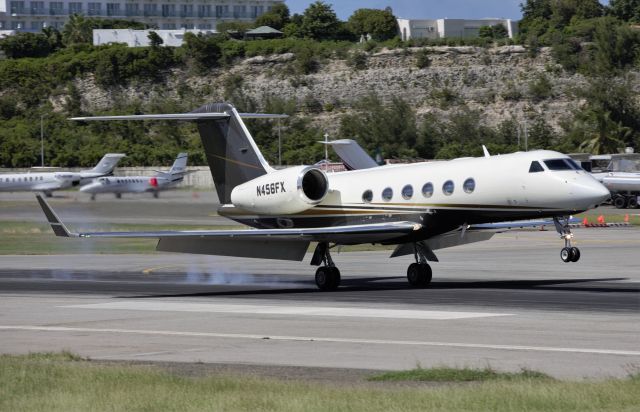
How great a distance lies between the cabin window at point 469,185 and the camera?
28489mm

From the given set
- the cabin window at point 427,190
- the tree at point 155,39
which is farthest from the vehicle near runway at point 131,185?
the tree at point 155,39

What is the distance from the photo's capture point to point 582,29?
5635 inches

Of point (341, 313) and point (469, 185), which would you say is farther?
point (469, 185)

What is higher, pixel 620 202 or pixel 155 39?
pixel 155 39

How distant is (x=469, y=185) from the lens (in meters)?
28.6

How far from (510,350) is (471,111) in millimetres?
116601

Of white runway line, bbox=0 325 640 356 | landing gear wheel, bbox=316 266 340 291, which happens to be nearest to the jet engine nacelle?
landing gear wheel, bbox=316 266 340 291

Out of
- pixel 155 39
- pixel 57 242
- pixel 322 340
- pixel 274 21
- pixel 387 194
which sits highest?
pixel 274 21

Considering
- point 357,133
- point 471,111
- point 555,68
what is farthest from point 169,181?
point 555,68

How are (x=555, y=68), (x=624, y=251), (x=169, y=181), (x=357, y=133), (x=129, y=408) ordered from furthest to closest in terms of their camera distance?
(x=555, y=68) < (x=357, y=133) < (x=169, y=181) < (x=624, y=251) < (x=129, y=408)

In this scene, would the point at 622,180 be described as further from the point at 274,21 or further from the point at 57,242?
the point at 274,21

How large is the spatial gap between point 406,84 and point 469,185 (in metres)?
113

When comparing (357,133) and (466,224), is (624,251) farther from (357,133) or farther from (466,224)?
(357,133)

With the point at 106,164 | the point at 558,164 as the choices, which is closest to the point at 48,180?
the point at 106,164
